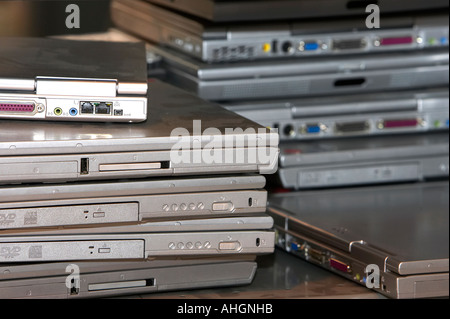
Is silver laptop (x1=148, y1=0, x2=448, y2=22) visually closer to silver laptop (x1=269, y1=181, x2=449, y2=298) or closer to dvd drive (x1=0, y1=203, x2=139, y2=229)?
silver laptop (x1=269, y1=181, x2=449, y2=298)

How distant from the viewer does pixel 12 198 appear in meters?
1.16

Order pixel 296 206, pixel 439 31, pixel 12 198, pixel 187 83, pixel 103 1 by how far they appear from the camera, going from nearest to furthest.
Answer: pixel 12 198 → pixel 296 206 → pixel 187 83 → pixel 439 31 → pixel 103 1

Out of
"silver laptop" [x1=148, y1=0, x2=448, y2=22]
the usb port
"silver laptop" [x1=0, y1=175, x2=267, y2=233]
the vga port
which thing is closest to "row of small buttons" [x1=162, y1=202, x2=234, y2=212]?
"silver laptop" [x1=0, y1=175, x2=267, y2=233]

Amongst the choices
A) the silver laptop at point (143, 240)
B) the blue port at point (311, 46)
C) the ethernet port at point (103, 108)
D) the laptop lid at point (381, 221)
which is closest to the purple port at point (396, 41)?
the blue port at point (311, 46)

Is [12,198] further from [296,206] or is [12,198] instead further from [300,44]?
[300,44]

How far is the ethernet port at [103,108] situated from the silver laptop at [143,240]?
0.50 feet

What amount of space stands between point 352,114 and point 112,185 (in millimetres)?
675

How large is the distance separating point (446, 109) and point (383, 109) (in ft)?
0.44

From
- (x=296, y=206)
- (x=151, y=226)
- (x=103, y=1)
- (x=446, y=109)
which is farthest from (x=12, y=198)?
(x=103, y=1)

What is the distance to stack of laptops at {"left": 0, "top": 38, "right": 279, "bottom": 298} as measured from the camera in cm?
116

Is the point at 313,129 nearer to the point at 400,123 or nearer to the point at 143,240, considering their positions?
the point at 400,123

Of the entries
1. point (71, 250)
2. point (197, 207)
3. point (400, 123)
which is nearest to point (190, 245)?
point (197, 207)

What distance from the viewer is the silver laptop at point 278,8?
1588 millimetres

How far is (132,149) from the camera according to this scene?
118 cm
